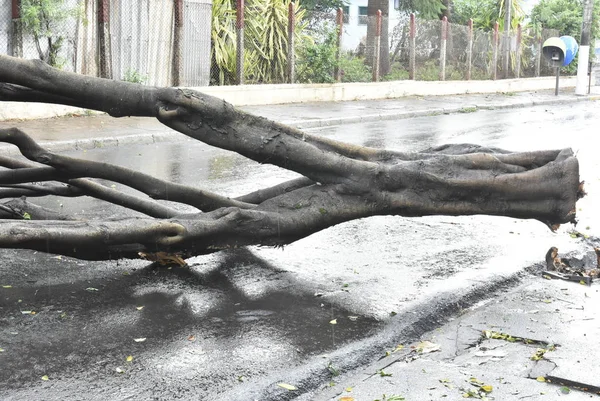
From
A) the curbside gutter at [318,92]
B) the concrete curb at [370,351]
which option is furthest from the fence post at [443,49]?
the concrete curb at [370,351]

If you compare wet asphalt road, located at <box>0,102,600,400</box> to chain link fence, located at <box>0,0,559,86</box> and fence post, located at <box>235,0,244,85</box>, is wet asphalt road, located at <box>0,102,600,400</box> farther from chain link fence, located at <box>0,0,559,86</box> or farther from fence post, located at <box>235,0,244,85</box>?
fence post, located at <box>235,0,244,85</box>

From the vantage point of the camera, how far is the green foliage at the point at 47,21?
15.9 metres

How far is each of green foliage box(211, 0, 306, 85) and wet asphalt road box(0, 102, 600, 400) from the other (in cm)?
1258

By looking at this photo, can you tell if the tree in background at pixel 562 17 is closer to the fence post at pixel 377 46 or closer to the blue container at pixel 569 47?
the blue container at pixel 569 47

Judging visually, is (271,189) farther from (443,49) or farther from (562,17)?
(562,17)

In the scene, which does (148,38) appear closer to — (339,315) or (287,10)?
(287,10)

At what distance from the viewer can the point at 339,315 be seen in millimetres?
5516

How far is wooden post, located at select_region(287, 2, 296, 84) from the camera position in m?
21.7

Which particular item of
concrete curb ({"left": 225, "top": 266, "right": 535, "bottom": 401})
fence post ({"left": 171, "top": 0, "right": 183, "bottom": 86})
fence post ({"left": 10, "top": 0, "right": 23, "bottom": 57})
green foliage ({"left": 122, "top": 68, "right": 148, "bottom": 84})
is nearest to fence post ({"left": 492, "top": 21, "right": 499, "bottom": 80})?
fence post ({"left": 171, "top": 0, "right": 183, "bottom": 86})

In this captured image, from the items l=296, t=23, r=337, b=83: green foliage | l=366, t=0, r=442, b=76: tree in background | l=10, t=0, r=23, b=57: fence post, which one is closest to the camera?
l=10, t=0, r=23, b=57: fence post

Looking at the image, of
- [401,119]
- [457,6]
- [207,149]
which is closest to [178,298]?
[207,149]

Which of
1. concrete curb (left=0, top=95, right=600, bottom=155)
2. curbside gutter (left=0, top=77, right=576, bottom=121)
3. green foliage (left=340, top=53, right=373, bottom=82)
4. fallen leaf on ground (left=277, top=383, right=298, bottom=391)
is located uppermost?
green foliage (left=340, top=53, right=373, bottom=82)

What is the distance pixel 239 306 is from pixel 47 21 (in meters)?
12.4

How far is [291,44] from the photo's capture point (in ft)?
→ 72.4
